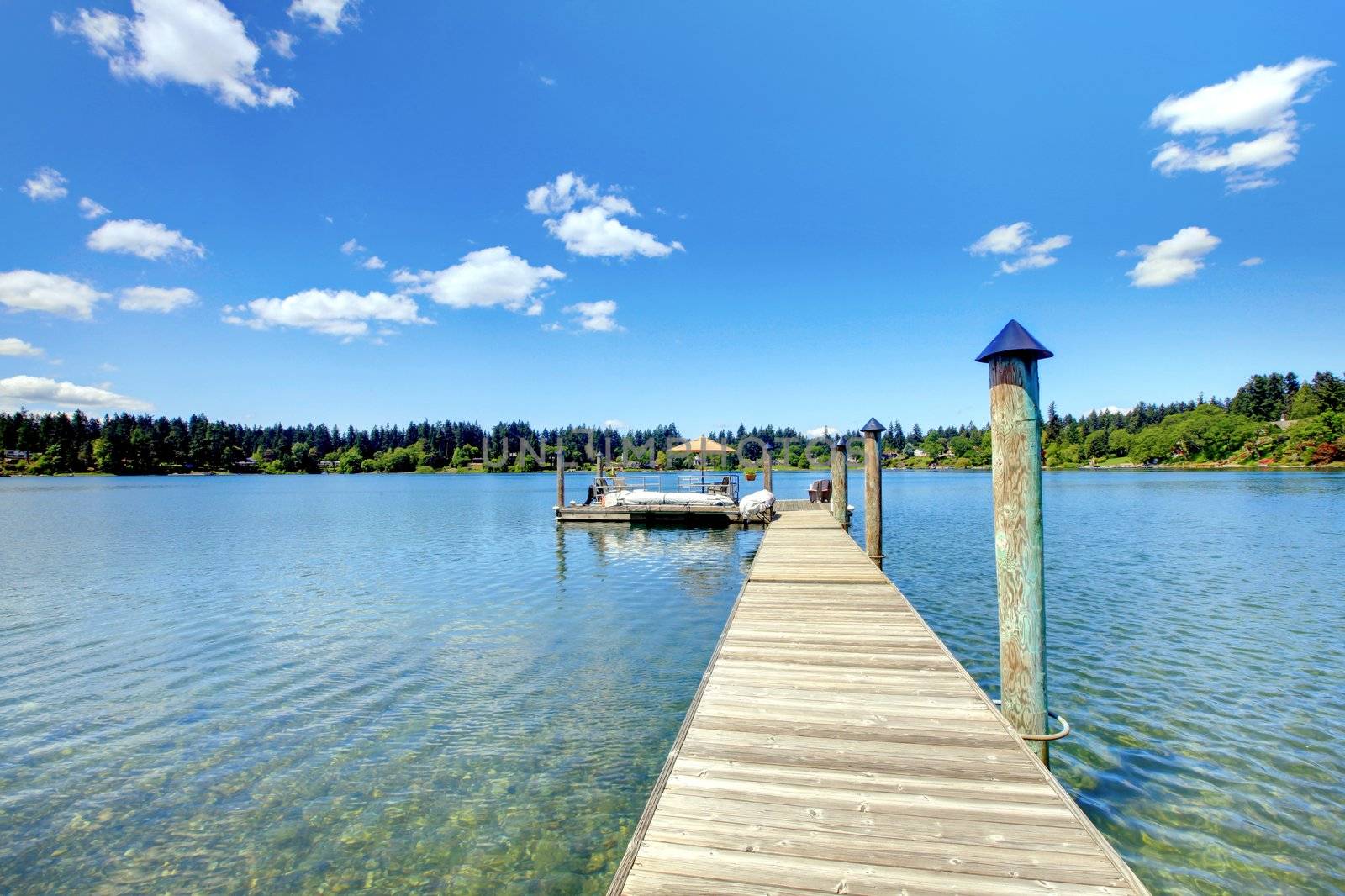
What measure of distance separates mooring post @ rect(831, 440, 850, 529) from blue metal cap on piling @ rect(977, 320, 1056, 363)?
1784 centimetres

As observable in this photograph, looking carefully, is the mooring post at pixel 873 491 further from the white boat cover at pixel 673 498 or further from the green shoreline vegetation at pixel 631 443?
the green shoreline vegetation at pixel 631 443

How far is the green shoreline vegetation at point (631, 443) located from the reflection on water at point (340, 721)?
89.5 m

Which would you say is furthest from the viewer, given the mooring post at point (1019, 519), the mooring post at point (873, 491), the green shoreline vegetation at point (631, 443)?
the green shoreline vegetation at point (631, 443)

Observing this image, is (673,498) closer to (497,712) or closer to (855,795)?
(497,712)

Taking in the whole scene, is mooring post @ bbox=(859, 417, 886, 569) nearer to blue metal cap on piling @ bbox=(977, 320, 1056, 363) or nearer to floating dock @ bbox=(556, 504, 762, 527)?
floating dock @ bbox=(556, 504, 762, 527)

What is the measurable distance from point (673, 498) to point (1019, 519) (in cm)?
2449

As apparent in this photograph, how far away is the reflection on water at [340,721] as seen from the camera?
5250 millimetres

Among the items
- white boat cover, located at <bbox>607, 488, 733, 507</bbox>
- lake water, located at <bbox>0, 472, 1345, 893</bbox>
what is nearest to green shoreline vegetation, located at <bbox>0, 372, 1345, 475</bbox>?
white boat cover, located at <bbox>607, 488, 733, 507</bbox>

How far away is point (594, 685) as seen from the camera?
9.08 m

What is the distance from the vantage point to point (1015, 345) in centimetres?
536

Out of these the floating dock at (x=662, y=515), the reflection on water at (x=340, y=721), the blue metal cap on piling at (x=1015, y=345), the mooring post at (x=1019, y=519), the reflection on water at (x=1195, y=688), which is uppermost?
the blue metal cap on piling at (x=1015, y=345)

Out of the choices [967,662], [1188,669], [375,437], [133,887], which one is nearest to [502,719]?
[133,887]

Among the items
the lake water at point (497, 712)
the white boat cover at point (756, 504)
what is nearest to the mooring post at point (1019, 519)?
the lake water at point (497, 712)

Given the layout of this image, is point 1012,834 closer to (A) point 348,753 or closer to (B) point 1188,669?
(A) point 348,753
